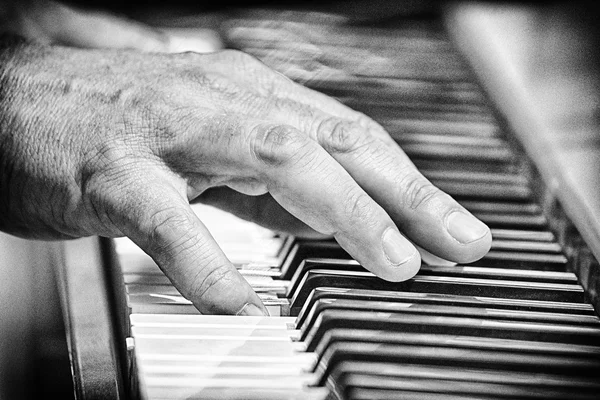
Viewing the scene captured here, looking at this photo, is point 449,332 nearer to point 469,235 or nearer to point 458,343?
point 458,343

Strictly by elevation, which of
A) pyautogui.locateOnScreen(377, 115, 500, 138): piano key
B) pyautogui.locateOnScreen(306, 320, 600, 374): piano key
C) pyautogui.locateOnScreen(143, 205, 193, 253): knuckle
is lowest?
pyautogui.locateOnScreen(306, 320, 600, 374): piano key

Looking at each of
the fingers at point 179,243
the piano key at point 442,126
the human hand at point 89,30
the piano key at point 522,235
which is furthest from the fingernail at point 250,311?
the human hand at point 89,30

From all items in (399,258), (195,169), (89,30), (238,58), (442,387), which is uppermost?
(89,30)

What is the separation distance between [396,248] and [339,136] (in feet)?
0.52

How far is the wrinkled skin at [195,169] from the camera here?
2.80 ft

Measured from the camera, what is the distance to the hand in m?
0.85

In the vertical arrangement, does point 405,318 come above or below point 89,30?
below

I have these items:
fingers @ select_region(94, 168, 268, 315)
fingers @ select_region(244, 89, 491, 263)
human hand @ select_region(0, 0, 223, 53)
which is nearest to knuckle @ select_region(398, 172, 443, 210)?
fingers @ select_region(244, 89, 491, 263)

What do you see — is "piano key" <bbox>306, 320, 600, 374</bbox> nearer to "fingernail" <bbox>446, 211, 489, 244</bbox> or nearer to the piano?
the piano

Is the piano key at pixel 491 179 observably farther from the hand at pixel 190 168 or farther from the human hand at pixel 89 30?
the human hand at pixel 89 30

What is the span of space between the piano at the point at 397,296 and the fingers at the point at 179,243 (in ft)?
0.07

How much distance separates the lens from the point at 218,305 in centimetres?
80

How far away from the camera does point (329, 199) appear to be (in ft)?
2.86

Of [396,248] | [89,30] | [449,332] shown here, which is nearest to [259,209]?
[396,248]
